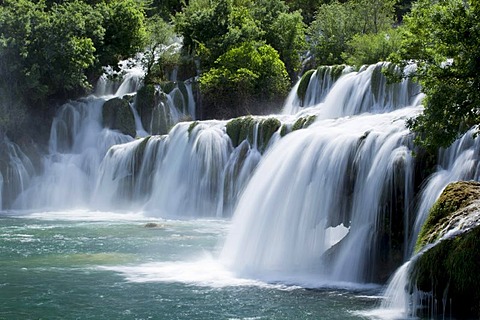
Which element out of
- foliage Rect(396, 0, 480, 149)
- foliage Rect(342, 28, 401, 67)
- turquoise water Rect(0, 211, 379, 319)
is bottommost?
turquoise water Rect(0, 211, 379, 319)

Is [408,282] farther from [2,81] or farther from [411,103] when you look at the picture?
[2,81]

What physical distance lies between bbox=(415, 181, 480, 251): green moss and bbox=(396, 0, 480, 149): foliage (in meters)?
0.94

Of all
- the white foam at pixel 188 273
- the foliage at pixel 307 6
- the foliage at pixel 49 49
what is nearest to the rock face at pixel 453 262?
the white foam at pixel 188 273

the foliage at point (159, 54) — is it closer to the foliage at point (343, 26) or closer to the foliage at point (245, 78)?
the foliage at point (245, 78)

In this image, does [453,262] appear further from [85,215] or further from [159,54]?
[159,54]

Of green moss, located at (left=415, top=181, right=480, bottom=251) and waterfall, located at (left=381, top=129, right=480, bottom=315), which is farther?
waterfall, located at (left=381, top=129, right=480, bottom=315)

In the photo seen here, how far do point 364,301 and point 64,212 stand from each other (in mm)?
23401

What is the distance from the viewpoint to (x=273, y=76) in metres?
40.5

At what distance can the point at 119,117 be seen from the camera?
40.6 metres

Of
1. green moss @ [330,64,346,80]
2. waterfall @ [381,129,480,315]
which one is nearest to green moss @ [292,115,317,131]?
green moss @ [330,64,346,80]

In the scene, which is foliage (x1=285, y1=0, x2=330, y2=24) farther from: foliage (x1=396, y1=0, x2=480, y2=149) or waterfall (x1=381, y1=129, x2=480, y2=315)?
foliage (x1=396, y1=0, x2=480, y2=149)

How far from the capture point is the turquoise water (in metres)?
14.1

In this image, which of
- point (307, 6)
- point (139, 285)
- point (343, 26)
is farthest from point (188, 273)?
point (307, 6)

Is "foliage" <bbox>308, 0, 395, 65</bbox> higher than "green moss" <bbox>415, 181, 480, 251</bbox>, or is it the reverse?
"foliage" <bbox>308, 0, 395, 65</bbox>
